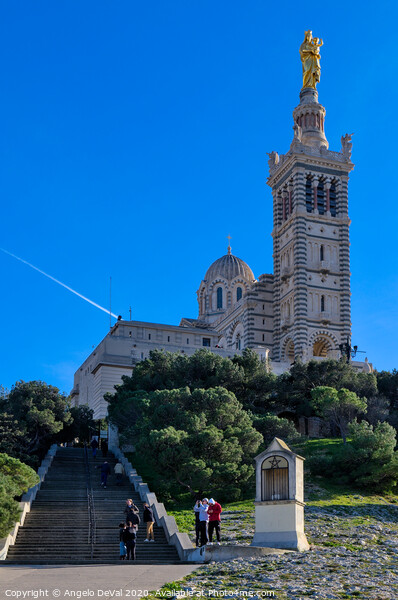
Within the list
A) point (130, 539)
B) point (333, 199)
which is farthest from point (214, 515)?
point (333, 199)

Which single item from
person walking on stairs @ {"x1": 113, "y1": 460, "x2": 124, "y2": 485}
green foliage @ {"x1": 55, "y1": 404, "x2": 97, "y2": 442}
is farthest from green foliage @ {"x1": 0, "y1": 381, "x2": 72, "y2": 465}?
person walking on stairs @ {"x1": 113, "y1": 460, "x2": 124, "y2": 485}

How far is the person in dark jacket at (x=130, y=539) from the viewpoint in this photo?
2150cm

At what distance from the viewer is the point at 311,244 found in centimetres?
7156

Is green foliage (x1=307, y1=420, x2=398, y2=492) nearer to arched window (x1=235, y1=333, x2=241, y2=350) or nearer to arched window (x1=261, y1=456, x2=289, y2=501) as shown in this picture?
arched window (x1=261, y1=456, x2=289, y2=501)

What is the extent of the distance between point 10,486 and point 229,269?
2567 inches

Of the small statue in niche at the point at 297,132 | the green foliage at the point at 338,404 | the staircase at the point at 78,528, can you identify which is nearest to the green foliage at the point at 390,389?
the green foliage at the point at 338,404

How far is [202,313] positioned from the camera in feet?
295

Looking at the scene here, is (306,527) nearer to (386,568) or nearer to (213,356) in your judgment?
(386,568)

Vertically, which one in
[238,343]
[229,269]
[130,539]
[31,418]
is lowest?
[130,539]

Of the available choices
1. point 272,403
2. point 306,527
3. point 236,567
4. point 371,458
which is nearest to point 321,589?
point 236,567

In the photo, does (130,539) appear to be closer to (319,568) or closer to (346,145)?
(319,568)

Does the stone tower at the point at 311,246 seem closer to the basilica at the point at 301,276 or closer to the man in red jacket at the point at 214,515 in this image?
the basilica at the point at 301,276

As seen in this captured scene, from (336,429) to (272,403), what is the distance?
4.21 meters

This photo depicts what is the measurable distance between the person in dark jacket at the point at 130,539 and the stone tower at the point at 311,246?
150 feet
